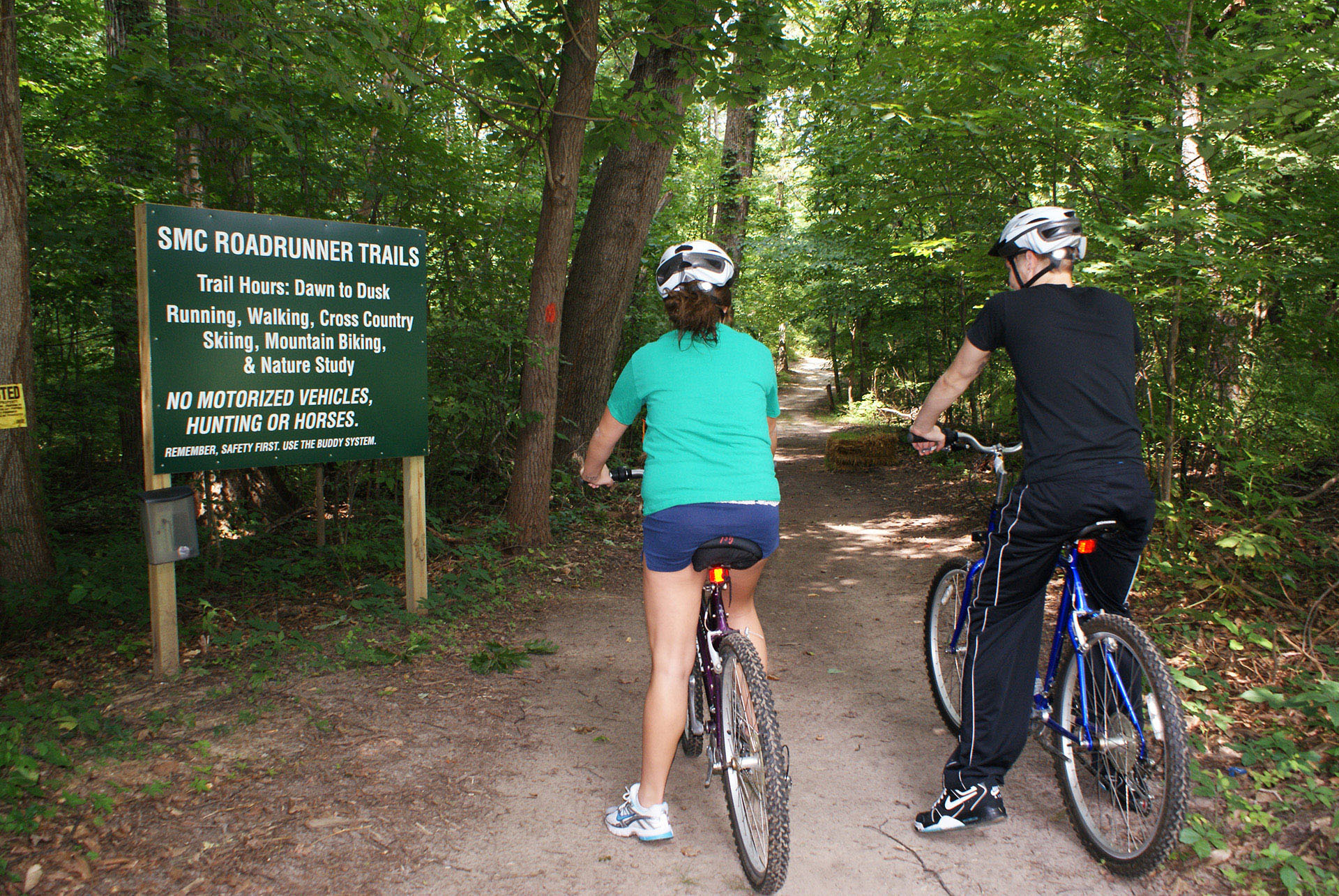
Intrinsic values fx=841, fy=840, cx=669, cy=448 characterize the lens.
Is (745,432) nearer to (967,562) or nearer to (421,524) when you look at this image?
(967,562)

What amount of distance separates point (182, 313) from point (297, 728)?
230cm

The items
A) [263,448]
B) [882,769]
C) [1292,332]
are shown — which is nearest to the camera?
[882,769]

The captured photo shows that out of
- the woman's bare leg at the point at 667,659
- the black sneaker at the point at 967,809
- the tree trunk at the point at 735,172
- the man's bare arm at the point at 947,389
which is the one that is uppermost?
the tree trunk at the point at 735,172

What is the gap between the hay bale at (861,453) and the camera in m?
13.6

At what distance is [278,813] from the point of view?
320 cm

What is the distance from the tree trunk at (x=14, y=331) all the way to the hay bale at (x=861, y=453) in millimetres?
10788

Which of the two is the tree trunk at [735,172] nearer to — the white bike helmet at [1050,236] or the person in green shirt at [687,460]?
the white bike helmet at [1050,236]

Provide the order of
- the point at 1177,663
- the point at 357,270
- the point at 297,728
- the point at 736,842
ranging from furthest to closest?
the point at 357,270, the point at 1177,663, the point at 297,728, the point at 736,842

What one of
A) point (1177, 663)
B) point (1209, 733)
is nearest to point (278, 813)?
point (1209, 733)

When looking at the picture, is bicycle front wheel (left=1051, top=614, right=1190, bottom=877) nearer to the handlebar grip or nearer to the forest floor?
the forest floor

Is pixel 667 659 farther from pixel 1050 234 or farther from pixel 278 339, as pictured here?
pixel 278 339

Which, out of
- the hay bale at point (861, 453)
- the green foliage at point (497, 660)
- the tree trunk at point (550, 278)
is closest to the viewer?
the green foliage at point (497, 660)

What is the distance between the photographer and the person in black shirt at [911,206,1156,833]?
9.27 ft

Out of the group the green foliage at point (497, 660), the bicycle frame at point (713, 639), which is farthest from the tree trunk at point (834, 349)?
the bicycle frame at point (713, 639)
